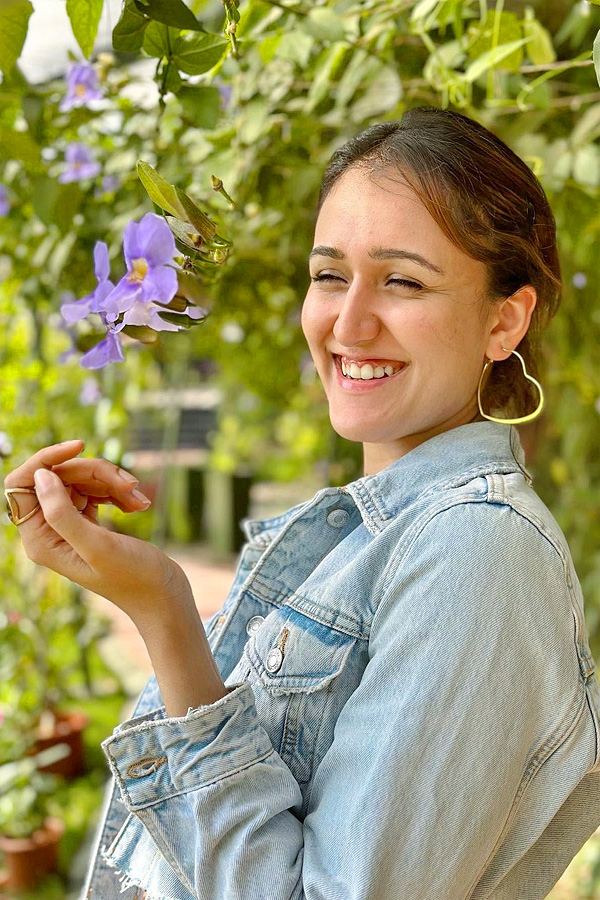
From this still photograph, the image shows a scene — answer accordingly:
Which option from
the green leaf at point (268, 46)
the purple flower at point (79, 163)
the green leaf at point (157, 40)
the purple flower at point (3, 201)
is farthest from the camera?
the purple flower at point (3, 201)

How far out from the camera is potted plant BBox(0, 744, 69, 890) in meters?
2.64

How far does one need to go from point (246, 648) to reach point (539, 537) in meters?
0.28

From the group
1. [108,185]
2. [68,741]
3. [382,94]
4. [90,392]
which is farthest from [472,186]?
[68,741]

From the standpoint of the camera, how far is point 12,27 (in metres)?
0.84

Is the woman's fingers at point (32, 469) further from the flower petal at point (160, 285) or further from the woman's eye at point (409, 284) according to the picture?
the woman's eye at point (409, 284)

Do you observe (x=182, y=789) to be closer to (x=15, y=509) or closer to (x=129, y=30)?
(x=15, y=509)

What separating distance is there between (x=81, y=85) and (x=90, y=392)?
47.5 inches

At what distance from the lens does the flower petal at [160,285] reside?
822 mm

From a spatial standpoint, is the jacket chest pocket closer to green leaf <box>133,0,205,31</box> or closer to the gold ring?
the gold ring

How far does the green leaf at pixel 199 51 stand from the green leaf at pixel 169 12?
0.08m

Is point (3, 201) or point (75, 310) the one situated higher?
point (3, 201)

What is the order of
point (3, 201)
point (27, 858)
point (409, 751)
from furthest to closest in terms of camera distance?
point (27, 858) → point (3, 201) → point (409, 751)

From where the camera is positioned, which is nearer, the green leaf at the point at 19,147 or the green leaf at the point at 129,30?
the green leaf at the point at 129,30

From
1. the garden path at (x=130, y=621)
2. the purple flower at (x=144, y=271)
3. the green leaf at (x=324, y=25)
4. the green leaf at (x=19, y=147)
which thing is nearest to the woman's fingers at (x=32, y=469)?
the purple flower at (x=144, y=271)
